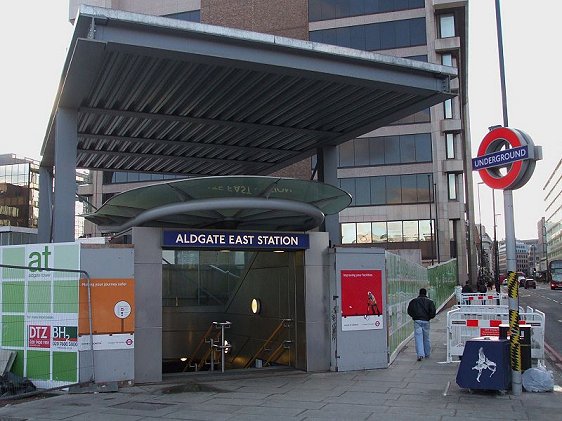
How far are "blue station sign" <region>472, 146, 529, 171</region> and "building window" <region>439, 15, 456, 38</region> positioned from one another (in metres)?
49.0

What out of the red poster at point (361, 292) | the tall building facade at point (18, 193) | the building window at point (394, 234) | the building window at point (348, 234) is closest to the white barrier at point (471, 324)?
the red poster at point (361, 292)

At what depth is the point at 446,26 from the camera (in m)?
56.4

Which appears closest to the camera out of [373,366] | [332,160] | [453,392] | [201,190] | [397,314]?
[453,392]

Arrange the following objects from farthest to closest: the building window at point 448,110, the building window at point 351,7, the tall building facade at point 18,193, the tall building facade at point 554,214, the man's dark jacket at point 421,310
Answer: the tall building facade at point 554,214 < the tall building facade at point 18,193 < the building window at point 448,110 < the building window at point 351,7 < the man's dark jacket at point 421,310

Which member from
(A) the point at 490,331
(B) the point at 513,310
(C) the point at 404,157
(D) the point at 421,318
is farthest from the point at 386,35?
(B) the point at 513,310

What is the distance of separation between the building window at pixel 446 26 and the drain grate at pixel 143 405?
52826 millimetres

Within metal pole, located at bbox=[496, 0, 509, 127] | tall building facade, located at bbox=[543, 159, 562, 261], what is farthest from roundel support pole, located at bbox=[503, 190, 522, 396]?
tall building facade, located at bbox=[543, 159, 562, 261]

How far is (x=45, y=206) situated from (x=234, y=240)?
9.82m

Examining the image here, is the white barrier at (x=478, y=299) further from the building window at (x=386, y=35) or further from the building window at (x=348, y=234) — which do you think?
the building window at (x=386, y=35)

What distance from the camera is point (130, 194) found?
12445 millimetres

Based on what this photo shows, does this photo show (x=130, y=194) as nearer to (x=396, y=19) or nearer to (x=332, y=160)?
(x=332, y=160)

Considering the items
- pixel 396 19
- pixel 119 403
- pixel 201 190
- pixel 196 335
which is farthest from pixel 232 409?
pixel 396 19

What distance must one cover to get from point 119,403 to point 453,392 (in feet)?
18.0

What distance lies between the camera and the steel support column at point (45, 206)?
64.2 ft
